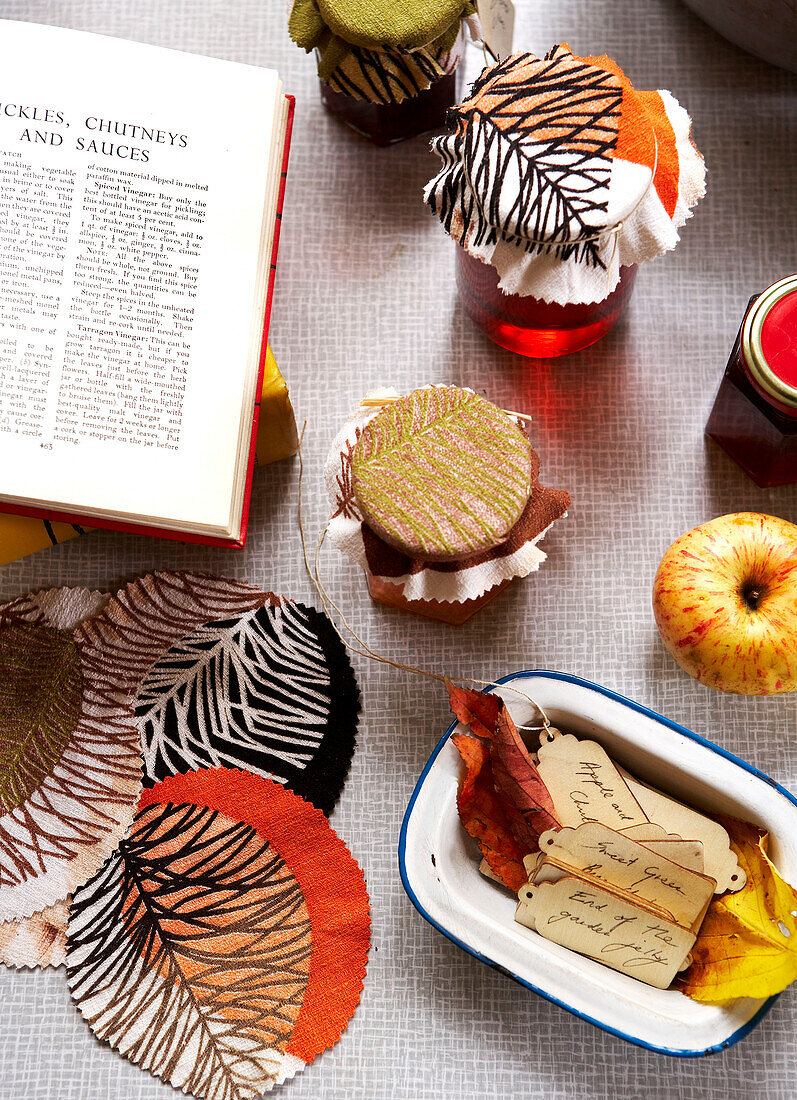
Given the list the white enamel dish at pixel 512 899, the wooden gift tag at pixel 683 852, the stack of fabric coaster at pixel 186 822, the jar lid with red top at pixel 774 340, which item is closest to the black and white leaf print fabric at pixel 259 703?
the stack of fabric coaster at pixel 186 822

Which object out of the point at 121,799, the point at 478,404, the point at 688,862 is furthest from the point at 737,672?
the point at 121,799

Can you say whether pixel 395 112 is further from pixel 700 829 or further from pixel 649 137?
pixel 700 829

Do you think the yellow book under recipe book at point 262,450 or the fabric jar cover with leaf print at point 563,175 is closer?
the fabric jar cover with leaf print at point 563,175

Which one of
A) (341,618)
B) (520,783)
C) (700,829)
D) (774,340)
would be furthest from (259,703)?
(774,340)

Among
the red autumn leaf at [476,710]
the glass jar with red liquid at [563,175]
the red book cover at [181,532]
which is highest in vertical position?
the glass jar with red liquid at [563,175]

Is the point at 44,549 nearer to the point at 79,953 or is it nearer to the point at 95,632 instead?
the point at 95,632

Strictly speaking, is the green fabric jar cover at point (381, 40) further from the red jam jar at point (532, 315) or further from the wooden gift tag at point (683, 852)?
the wooden gift tag at point (683, 852)

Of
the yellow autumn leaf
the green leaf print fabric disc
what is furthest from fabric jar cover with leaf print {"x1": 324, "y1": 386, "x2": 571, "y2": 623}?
the yellow autumn leaf

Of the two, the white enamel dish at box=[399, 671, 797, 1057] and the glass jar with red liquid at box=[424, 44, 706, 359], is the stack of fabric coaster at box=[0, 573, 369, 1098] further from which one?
the glass jar with red liquid at box=[424, 44, 706, 359]
